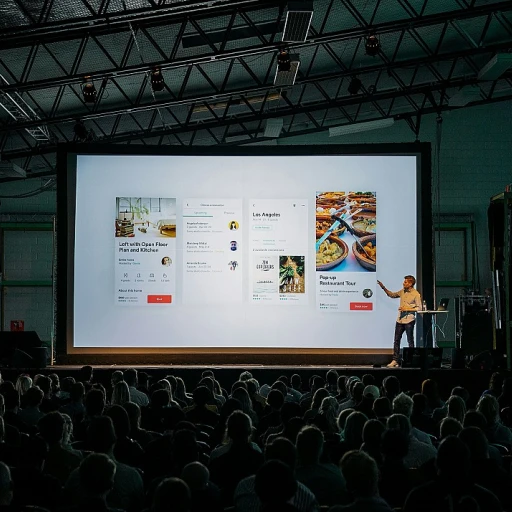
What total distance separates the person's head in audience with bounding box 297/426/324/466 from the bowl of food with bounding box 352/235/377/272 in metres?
9.75

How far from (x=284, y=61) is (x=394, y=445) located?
995 cm

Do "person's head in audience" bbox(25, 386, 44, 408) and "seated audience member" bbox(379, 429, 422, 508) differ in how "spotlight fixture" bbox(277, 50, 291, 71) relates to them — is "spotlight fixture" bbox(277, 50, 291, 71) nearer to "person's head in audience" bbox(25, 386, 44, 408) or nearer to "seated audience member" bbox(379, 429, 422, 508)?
"person's head in audience" bbox(25, 386, 44, 408)

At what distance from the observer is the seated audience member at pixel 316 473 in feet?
15.3

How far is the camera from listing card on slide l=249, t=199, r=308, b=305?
47.1ft

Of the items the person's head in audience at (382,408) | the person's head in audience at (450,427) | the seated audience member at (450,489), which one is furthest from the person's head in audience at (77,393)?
the seated audience member at (450,489)

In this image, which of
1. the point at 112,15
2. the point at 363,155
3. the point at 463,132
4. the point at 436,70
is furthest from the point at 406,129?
the point at 112,15

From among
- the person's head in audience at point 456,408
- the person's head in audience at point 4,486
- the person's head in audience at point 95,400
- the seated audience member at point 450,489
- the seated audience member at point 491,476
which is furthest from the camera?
the person's head in audience at point 95,400

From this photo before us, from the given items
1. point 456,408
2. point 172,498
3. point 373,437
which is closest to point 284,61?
point 456,408

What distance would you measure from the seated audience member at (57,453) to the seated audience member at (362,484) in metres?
2.11

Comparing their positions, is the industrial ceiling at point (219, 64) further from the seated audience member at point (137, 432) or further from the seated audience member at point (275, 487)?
the seated audience member at point (275, 487)

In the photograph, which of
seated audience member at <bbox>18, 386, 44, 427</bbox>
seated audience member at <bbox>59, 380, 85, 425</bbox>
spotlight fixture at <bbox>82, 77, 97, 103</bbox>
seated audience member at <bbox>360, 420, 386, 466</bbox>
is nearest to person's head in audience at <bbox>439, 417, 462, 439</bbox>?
seated audience member at <bbox>360, 420, 386, 466</bbox>

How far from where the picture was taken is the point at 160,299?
14.3 metres

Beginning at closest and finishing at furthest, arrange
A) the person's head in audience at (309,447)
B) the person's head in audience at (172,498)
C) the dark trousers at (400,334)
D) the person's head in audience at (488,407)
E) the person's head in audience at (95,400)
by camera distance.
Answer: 1. the person's head in audience at (172,498)
2. the person's head in audience at (309,447)
3. the person's head in audience at (488,407)
4. the person's head in audience at (95,400)
5. the dark trousers at (400,334)

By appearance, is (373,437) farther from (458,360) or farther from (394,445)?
(458,360)
